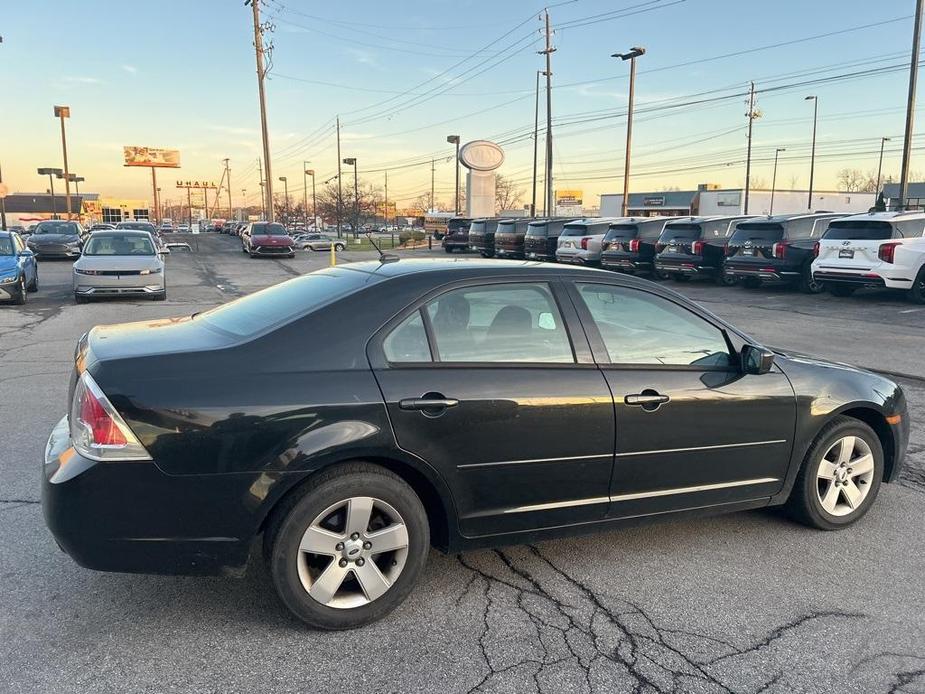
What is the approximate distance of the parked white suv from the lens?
14055 millimetres

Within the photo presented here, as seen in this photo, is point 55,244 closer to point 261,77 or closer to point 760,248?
point 261,77

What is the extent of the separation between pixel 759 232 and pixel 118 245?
Answer: 48.3ft

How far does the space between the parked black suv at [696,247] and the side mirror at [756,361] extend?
1610cm

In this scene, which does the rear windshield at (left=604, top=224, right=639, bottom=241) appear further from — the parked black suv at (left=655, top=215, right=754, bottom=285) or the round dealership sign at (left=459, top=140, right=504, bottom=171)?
the round dealership sign at (left=459, top=140, right=504, bottom=171)

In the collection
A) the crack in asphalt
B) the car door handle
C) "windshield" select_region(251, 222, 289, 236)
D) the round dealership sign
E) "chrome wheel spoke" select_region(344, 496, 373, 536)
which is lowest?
the crack in asphalt

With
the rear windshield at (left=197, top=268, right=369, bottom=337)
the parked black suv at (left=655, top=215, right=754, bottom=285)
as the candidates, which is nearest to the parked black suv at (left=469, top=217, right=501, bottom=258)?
the parked black suv at (left=655, top=215, right=754, bottom=285)

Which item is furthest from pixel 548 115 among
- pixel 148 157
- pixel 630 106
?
pixel 148 157

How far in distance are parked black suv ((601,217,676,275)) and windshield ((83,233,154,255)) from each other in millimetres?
12443

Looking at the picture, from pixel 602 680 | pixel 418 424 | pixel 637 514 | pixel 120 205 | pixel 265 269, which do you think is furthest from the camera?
pixel 120 205

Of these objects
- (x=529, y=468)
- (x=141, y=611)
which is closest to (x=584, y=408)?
(x=529, y=468)

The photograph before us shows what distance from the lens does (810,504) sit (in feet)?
13.0

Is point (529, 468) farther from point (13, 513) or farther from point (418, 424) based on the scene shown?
point (13, 513)

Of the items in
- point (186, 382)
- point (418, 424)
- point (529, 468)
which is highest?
point (186, 382)

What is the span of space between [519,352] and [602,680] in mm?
1411
